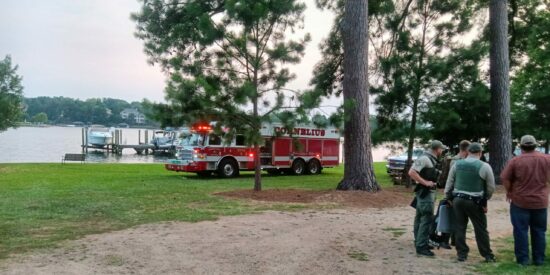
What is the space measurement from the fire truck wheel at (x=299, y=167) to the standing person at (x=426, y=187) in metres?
18.5

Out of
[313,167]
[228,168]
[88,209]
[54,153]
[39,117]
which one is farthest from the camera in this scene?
[39,117]

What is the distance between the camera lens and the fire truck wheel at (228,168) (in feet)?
72.8

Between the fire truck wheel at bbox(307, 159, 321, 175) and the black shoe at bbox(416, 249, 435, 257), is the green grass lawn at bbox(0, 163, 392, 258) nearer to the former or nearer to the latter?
the black shoe at bbox(416, 249, 435, 257)

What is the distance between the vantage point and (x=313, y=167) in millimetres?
26422

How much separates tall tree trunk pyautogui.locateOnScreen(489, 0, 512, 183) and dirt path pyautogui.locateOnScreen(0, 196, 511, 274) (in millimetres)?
9003

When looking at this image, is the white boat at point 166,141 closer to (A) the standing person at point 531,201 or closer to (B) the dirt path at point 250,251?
(B) the dirt path at point 250,251

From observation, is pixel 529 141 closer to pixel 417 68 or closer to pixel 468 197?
pixel 468 197

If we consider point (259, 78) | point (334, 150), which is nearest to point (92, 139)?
point (334, 150)

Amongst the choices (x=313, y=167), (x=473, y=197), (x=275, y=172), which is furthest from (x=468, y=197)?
(x=313, y=167)

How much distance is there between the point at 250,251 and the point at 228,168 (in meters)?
15.6

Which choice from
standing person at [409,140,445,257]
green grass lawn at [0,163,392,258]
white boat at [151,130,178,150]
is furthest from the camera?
white boat at [151,130,178,150]

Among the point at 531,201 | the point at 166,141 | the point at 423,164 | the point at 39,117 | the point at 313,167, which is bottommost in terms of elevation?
the point at 313,167

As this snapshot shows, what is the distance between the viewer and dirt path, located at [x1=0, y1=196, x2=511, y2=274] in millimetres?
5965

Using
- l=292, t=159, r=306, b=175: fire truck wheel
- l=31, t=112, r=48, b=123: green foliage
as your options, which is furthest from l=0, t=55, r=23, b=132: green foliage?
l=31, t=112, r=48, b=123: green foliage
